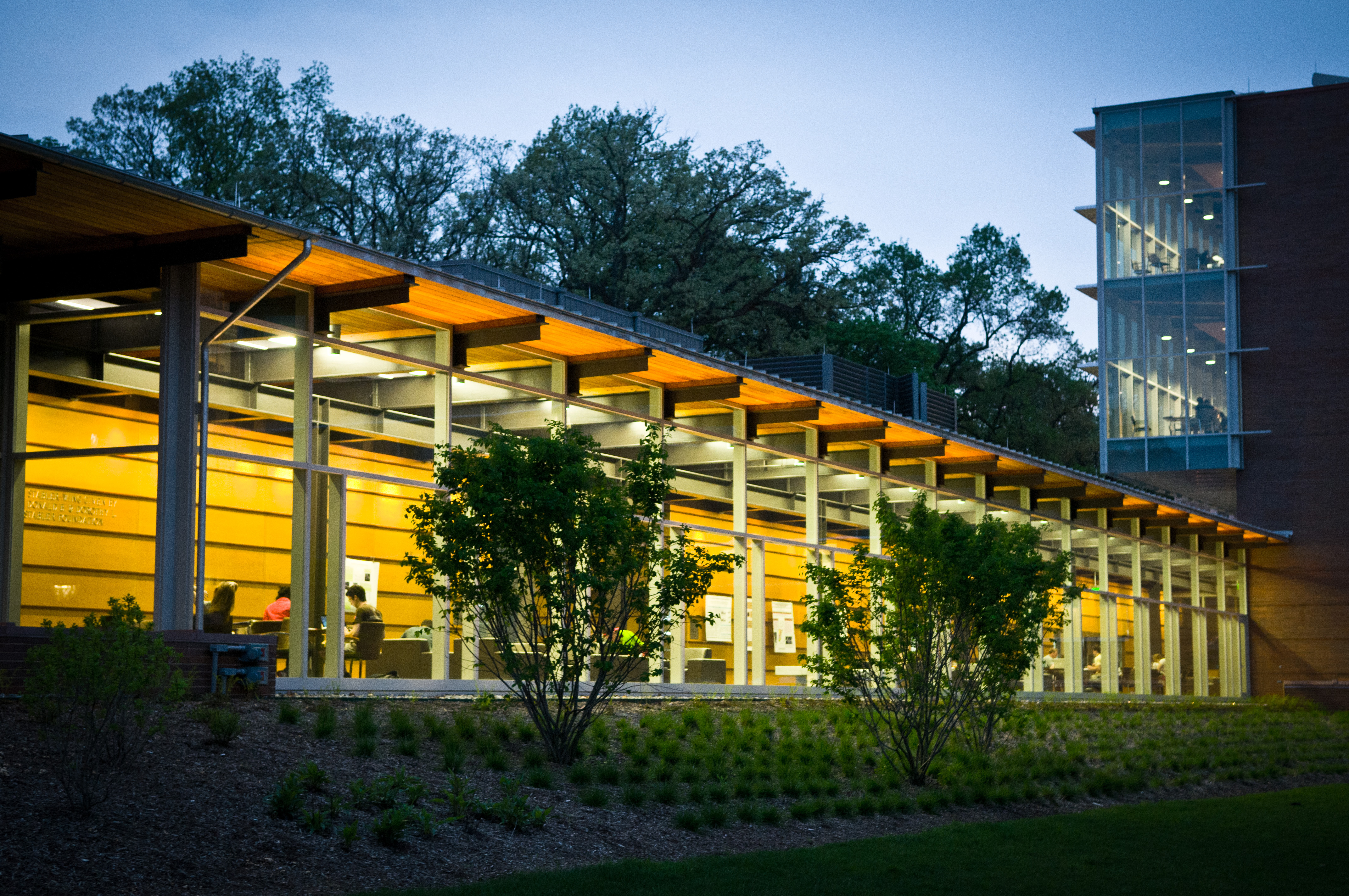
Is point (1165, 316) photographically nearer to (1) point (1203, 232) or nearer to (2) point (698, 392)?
(1) point (1203, 232)

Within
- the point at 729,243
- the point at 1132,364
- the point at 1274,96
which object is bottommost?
the point at 1132,364

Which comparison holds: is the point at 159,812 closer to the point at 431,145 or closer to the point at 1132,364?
the point at 1132,364

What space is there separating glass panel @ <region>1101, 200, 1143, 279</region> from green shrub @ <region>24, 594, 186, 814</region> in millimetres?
32814

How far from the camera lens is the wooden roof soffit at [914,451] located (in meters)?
23.0

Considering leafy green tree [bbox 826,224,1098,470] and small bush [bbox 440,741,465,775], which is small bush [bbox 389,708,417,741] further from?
leafy green tree [bbox 826,224,1098,470]

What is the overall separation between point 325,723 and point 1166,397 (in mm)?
30603

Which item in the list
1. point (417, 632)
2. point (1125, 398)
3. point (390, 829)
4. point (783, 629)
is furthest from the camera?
point (1125, 398)

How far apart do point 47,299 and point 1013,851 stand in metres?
9.96

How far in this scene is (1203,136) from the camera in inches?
1460

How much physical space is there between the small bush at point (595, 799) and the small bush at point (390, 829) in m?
1.98

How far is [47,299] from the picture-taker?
43.4 feet


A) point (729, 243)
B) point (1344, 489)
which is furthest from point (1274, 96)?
point (729, 243)

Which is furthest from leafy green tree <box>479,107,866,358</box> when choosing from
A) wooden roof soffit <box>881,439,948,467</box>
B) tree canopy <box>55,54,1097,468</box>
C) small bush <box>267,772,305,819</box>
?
small bush <box>267,772,305,819</box>

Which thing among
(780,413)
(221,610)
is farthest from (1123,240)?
(221,610)
